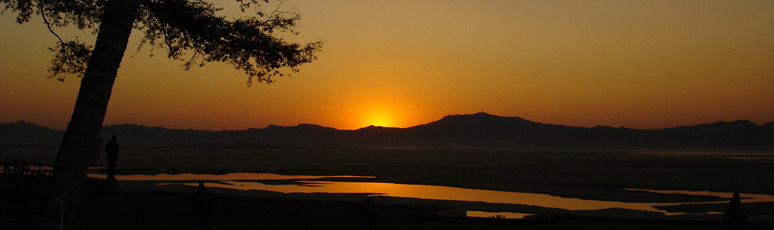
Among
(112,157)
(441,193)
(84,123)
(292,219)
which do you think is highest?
(112,157)

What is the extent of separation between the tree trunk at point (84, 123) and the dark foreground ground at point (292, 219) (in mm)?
5502

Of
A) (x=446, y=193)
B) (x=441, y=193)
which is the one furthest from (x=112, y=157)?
(x=446, y=193)

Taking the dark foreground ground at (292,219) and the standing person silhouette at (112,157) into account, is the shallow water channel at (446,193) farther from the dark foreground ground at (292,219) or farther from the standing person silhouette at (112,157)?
the standing person silhouette at (112,157)

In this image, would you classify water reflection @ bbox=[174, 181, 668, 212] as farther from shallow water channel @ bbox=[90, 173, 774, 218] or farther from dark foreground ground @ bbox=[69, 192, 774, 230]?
dark foreground ground @ bbox=[69, 192, 774, 230]

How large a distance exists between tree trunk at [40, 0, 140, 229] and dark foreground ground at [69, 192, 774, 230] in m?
5.50

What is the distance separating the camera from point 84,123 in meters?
8.81

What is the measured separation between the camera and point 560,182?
1448 inches

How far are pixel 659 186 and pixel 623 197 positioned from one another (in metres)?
7.28

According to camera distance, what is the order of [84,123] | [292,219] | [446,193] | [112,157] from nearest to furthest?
1. [84,123]
2. [292,219]
3. [112,157]
4. [446,193]

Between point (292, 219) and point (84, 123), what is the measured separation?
7.83 m

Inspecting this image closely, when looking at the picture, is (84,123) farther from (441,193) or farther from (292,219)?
(441,193)

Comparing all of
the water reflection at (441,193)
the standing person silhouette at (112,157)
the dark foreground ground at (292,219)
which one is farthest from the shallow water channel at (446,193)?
the standing person silhouette at (112,157)

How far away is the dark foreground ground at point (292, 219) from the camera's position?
49.1 ft

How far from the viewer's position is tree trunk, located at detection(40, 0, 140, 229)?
344 inches
